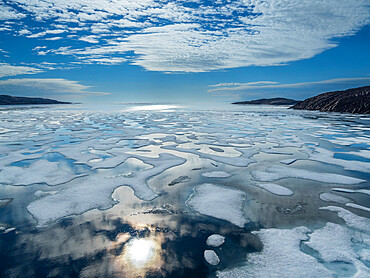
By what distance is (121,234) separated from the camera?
270 cm

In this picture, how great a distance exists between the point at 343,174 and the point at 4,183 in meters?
6.94

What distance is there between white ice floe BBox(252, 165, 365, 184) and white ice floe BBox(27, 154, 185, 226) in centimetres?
230

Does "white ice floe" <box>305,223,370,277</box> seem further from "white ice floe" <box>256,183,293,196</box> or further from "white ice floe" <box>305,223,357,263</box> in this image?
"white ice floe" <box>256,183,293,196</box>

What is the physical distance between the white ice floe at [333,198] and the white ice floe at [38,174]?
15.6 ft

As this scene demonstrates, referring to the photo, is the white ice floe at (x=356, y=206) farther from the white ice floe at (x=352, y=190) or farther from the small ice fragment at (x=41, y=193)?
the small ice fragment at (x=41, y=193)

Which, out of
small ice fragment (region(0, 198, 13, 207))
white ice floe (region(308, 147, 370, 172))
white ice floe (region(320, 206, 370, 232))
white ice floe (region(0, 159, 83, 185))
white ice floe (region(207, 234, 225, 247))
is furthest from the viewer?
white ice floe (region(308, 147, 370, 172))

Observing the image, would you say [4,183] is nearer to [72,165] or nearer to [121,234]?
[72,165]

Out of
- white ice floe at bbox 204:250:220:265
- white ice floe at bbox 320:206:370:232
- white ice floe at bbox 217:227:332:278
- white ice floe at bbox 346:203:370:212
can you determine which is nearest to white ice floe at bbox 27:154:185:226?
white ice floe at bbox 204:250:220:265

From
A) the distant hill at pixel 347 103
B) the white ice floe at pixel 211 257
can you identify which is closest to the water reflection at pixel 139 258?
the white ice floe at pixel 211 257

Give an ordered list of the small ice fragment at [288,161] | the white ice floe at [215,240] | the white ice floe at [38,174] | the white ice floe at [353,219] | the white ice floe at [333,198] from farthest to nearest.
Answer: the small ice fragment at [288,161] → the white ice floe at [38,174] → the white ice floe at [333,198] → the white ice floe at [353,219] → the white ice floe at [215,240]

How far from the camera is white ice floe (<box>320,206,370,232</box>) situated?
2850 millimetres

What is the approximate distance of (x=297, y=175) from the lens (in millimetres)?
4750

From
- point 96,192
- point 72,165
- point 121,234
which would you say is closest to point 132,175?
point 96,192

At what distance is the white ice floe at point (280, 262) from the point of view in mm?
2109
